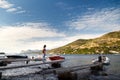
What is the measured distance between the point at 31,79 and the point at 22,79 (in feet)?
4.94

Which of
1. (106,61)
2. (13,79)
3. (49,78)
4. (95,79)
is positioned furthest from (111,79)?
(106,61)

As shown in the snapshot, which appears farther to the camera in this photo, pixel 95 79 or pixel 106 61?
pixel 106 61

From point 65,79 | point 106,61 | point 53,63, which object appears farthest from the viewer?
point 106,61

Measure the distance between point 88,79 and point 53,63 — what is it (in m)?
19.4

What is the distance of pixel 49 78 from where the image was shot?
3403 cm

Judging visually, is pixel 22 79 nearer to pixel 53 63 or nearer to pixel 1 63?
pixel 53 63

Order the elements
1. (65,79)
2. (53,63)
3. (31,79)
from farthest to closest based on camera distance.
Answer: (53,63) → (31,79) → (65,79)

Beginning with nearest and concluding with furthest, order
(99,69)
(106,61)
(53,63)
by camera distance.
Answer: (99,69), (53,63), (106,61)

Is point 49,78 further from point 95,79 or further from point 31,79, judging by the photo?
point 95,79

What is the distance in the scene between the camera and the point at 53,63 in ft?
171

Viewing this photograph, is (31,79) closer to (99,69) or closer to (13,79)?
(13,79)

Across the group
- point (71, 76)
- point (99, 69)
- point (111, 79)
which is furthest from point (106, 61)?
point (71, 76)

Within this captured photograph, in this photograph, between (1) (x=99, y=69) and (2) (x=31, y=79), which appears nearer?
(2) (x=31, y=79)

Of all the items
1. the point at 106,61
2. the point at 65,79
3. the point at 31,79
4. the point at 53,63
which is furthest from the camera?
the point at 106,61
